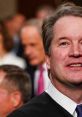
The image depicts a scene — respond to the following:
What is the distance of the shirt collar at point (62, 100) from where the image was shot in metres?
4.33

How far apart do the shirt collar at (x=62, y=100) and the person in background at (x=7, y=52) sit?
11.7ft

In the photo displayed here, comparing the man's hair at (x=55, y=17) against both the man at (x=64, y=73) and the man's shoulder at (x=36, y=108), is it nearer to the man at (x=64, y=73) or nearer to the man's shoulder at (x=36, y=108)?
the man at (x=64, y=73)

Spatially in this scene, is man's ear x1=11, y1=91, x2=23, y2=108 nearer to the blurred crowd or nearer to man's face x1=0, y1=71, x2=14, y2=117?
man's face x1=0, y1=71, x2=14, y2=117

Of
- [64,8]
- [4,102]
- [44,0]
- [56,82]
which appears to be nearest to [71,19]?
[64,8]

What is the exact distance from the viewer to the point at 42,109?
4301 mm

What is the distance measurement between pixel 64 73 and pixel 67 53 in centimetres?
14

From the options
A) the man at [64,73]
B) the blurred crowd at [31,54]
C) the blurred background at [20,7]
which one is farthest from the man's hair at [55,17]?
the blurred background at [20,7]

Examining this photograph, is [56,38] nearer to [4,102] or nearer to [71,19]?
[71,19]

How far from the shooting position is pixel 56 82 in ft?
14.6

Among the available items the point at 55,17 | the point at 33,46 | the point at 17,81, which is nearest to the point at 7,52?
the point at 33,46

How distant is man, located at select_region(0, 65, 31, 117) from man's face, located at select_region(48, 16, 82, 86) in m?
1.03

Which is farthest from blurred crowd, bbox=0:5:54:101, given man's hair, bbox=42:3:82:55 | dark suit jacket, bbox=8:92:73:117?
dark suit jacket, bbox=8:92:73:117

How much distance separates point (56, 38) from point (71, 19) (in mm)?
176

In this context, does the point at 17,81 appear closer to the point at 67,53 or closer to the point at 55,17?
the point at 55,17
